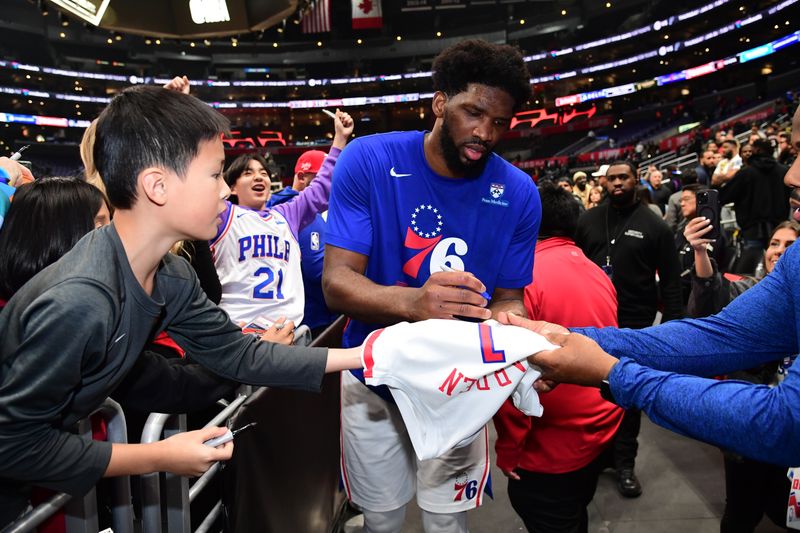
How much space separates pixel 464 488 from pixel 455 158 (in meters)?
1.46

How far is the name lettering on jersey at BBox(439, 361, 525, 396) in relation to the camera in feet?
5.38

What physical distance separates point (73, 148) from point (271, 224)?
43617 mm

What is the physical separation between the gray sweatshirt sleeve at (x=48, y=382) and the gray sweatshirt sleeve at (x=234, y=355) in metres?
0.47

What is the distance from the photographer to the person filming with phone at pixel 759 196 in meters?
6.10

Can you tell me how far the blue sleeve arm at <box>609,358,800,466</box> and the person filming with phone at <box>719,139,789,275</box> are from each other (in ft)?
18.8

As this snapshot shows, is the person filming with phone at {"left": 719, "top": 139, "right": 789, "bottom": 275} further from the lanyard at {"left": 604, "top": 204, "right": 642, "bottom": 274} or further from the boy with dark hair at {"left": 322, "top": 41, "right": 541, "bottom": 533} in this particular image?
the boy with dark hair at {"left": 322, "top": 41, "right": 541, "bottom": 533}

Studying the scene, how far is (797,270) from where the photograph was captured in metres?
1.40

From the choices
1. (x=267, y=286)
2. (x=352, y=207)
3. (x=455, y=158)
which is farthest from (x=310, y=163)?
(x=455, y=158)

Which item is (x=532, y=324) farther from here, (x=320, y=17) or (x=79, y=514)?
(x=320, y=17)

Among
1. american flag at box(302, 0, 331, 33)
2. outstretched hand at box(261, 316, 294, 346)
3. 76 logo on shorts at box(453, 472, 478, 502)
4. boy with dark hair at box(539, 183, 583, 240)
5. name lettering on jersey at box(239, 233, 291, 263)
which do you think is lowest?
76 logo on shorts at box(453, 472, 478, 502)

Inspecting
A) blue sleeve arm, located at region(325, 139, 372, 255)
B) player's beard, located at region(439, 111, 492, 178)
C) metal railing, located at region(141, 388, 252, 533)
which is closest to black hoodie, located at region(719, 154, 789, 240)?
player's beard, located at region(439, 111, 492, 178)

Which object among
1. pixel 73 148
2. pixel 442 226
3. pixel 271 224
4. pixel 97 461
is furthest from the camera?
pixel 73 148

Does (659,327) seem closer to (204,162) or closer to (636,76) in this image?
(204,162)

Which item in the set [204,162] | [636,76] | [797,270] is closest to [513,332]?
[797,270]
